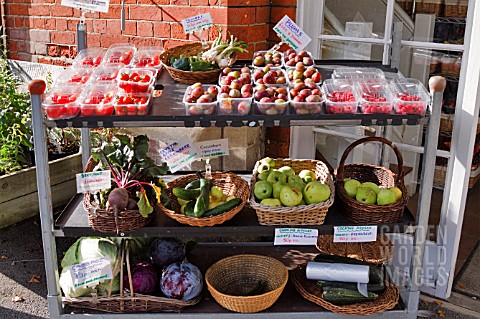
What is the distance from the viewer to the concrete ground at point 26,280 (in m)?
3.25

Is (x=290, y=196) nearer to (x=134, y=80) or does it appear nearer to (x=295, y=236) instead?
(x=295, y=236)

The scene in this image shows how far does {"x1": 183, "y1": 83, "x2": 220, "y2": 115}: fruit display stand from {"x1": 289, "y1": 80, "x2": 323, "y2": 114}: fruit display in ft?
1.12

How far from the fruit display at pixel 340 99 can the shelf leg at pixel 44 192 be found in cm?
120

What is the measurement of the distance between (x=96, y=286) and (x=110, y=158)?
62 centimetres

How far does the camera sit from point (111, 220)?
2580mm

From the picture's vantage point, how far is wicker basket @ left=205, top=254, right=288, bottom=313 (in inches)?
108

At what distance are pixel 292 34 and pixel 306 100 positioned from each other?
2.48ft

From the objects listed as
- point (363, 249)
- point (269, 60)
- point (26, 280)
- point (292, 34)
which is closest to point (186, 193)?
point (269, 60)

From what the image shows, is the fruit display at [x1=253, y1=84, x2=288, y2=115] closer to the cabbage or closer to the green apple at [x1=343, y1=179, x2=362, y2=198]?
the green apple at [x1=343, y1=179, x2=362, y2=198]

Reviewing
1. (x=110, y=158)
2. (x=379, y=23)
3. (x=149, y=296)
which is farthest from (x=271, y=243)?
(x=379, y=23)

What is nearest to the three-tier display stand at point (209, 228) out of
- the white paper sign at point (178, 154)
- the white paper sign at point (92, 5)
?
the white paper sign at point (178, 154)

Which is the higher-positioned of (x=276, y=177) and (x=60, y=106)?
(x=60, y=106)

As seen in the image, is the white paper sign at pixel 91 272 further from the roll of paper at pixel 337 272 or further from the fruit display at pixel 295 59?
the fruit display at pixel 295 59

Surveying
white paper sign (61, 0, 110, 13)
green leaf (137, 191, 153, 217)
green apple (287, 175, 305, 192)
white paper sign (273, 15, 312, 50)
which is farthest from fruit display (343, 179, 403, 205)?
white paper sign (61, 0, 110, 13)
